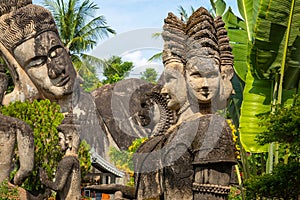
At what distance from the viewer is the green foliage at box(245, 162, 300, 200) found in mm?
4121

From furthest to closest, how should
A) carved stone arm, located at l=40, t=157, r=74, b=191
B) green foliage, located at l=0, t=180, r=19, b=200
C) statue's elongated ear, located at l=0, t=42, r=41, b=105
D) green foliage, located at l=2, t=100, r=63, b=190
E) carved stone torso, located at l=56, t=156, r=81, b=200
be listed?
statue's elongated ear, located at l=0, t=42, r=41, b=105, green foliage, located at l=2, t=100, r=63, b=190, carved stone torso, located at l=56, t=156, r=81, b=200, carved stone arm, located at l=40, t=157, r=74, b=191, green foliage, located at l=0, t=180, r=19, b=200

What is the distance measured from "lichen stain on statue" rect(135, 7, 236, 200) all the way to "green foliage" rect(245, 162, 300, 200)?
1130 mm

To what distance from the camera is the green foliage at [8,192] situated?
20.2ft

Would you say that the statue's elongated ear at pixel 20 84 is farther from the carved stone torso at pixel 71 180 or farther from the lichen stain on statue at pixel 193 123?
the lichen stain on statue at pixel 193 123

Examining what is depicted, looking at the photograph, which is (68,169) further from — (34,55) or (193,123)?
(193,123)

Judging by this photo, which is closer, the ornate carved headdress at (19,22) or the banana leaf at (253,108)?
the banana leaf at (253,108)

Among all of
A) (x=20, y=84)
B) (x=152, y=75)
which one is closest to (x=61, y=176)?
(x=20, y=84)

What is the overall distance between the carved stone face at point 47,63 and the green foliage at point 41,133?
154 cm

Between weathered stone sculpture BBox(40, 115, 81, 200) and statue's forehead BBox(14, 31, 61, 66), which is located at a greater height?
statue's forehead BBox(14, 31, 61, 66)

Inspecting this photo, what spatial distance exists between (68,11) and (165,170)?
17.1 m

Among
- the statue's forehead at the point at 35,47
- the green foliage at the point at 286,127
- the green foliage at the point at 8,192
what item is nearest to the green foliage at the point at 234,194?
the green foliage at the point at 8,192

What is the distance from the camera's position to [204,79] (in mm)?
3184

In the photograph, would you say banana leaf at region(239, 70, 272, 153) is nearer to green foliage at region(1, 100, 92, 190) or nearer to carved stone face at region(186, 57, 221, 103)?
green foliage at region(1, 100, 92, 190)

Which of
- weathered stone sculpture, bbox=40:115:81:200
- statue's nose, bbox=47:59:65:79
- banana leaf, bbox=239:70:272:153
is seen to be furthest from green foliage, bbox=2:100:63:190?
banana leaf, bbox=239:70:272:153
